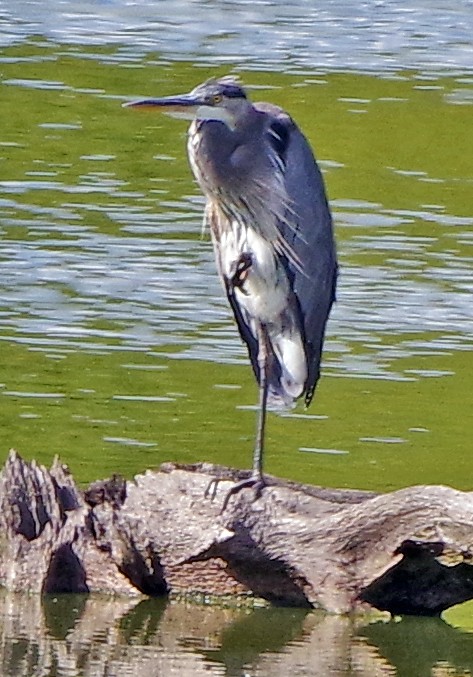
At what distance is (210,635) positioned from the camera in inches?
283

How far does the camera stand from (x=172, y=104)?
25.8 feet

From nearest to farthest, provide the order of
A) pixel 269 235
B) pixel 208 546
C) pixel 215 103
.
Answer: pixel 208 546
pixel 215 103
pixel 269 235

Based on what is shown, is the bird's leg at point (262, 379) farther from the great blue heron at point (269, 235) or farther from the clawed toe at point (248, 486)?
the clawed toe at point (248, 486)

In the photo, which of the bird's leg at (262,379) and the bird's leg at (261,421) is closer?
the bird's leg at (261,421)

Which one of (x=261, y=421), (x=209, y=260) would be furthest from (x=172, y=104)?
(x=209, y=260)

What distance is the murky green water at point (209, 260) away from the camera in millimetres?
9266

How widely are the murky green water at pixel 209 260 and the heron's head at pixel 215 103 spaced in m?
1.52

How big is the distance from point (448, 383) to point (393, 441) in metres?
0.91

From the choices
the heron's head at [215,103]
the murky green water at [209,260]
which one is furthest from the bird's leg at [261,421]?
the heron's head at [215,103]

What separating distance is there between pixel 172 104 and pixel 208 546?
5.40ft

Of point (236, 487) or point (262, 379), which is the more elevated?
point (262, 379)

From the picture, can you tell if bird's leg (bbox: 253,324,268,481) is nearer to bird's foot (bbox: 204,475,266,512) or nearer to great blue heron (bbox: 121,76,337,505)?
great blue heron (bbox: 121,76,337,505)

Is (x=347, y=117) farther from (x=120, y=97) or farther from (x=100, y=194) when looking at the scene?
(x=100, y=194)

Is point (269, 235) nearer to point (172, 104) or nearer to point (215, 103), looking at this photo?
point (215, 103)
